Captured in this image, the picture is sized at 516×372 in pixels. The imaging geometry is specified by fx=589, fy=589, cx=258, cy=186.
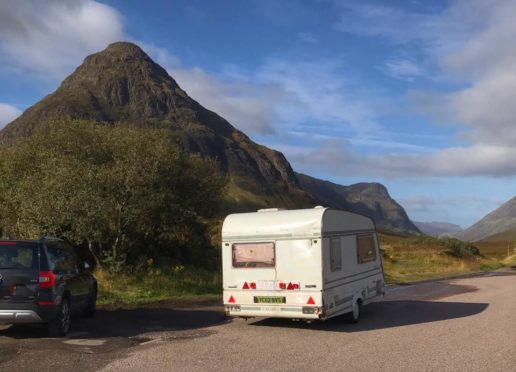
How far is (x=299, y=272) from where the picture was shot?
42.3 feet

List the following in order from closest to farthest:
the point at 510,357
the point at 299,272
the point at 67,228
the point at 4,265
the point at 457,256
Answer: the point at 510,357 < the point at 4,265 < the point at 299,272 < the point at 67,228 < the point at 457,256

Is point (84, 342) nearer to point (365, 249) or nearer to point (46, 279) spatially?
point (46, 279)

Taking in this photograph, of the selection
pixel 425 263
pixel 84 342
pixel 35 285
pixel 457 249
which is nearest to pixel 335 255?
pixel 84 342

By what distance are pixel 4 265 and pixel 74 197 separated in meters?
7.88

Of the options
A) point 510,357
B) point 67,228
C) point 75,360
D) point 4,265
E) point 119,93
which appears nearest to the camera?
point 75,360

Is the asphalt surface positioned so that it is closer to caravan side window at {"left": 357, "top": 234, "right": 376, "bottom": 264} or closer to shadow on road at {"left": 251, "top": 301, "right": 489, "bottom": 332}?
shadow on road at {"left": 251, "top": 301, "right": 489, "bottom": 332}

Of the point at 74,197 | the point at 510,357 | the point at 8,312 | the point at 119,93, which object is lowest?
the point at 510,357

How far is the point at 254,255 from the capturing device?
13.6 m

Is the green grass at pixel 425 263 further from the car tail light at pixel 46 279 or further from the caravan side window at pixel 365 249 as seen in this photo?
the car tail light at pixel 46 279

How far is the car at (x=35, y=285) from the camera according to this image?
1045 centimetres

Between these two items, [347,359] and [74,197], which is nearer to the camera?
[347,359]

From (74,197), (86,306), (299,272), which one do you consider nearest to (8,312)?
(86,306)

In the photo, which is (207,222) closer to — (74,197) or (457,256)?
(74,197)

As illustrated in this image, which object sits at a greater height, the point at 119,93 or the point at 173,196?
the point at 119,93
